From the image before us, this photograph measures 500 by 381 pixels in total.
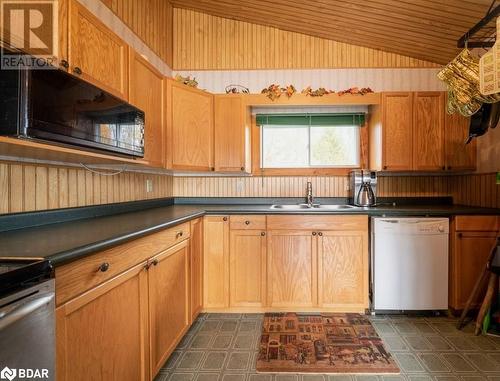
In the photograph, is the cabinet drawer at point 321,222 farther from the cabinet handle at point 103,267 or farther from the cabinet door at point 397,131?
the cabinet handle at point 103,267

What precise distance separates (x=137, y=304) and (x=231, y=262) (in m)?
1.26

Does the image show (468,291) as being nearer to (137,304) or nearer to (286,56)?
(137,304)

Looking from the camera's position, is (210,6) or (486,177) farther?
(210,6)

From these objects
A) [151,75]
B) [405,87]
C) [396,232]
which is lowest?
[396,232]

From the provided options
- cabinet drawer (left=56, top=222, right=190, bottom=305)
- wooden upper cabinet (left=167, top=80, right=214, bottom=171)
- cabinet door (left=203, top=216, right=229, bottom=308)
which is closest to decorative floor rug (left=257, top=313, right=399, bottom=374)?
cabinet door (left=203, top=216, right=229, bottom=308)

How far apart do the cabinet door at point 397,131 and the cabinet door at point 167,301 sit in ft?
6.94

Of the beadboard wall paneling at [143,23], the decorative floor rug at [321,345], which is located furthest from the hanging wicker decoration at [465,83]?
the beadboard wall paneling at [143,23]

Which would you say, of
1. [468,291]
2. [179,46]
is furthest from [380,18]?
[468,291]

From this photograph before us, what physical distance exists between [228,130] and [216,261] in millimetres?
1294

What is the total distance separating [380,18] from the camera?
2.66m

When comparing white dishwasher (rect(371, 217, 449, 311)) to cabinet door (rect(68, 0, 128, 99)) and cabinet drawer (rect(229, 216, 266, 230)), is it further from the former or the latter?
cabinet door (rect(68, 0, 128, 99))

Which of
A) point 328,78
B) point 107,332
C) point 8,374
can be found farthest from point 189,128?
point 8,374

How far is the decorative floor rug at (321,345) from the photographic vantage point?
1844mm

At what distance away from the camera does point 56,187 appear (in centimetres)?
172
